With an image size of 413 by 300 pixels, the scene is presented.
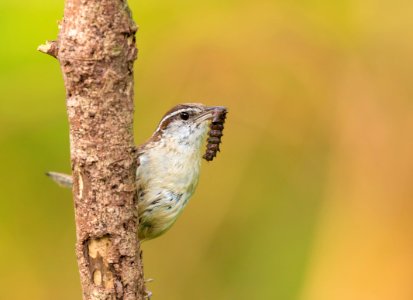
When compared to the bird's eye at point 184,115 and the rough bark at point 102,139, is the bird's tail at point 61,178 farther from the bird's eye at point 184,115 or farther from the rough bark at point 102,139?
the rough bark at point 102,139

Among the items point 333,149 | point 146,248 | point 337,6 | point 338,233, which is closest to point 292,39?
point 337,6

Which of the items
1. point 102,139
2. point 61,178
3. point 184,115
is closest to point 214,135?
point 184,115

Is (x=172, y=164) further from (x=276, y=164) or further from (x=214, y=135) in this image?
(x=276, y=164)

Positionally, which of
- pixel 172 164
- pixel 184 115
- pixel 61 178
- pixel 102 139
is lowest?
pixel 61 178

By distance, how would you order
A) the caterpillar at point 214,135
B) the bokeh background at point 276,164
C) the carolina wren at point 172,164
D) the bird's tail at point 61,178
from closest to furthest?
1. the carolina wren at point 172,164
2. the caterpillar at point 214,135
3. the bird's tail at point 61,178
4. the bokeh background at point 276,164

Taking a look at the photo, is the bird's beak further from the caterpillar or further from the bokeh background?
the bokeh background

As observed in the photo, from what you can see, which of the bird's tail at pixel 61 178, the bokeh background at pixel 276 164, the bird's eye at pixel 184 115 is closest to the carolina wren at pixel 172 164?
the bird's eye at pixel 184 115

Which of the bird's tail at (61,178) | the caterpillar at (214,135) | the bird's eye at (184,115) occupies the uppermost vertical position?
the bird's eye at (184,115)

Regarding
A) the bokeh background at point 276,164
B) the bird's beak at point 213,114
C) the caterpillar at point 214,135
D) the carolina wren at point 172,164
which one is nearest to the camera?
the carolina wren at point 172,164

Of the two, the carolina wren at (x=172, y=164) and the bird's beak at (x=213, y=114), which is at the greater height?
the bird's beak at (x=213, y=114)
